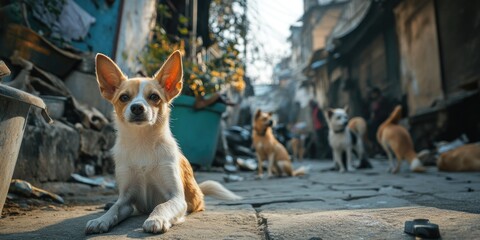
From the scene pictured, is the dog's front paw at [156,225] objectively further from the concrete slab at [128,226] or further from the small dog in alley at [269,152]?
the small dog in alley at [269,152]

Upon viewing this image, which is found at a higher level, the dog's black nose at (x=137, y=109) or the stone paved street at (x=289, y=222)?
the dog's black nose at (x=137, y=109)

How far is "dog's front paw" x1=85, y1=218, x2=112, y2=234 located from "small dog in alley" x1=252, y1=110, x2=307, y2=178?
4.72 m

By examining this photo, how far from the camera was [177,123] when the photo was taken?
5.28 m

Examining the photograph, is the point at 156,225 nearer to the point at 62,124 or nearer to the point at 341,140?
the point at 62,124

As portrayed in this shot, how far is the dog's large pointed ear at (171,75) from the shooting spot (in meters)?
2.45

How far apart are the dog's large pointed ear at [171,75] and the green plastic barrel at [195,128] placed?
101 inches

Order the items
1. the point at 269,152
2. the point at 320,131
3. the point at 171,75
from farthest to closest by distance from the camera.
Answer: the point at 320,131, the point at 269,152, the point at 171,75

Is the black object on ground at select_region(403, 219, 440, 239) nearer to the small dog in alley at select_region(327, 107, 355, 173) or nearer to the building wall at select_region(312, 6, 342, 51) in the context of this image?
the small dog in alley at select_region(327, 107, 355, 173)

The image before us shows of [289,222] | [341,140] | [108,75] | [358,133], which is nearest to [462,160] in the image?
[341,140]

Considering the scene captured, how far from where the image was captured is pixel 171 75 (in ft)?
8.19

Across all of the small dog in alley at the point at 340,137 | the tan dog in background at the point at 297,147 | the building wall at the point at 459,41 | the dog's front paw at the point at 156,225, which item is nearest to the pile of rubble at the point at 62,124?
the dog's front paw at the point at 156,225

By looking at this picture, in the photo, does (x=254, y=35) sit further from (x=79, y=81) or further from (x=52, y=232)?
(x=52, y=232)

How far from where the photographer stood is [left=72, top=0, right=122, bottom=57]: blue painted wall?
5277 mm

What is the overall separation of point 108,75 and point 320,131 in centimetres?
1276
